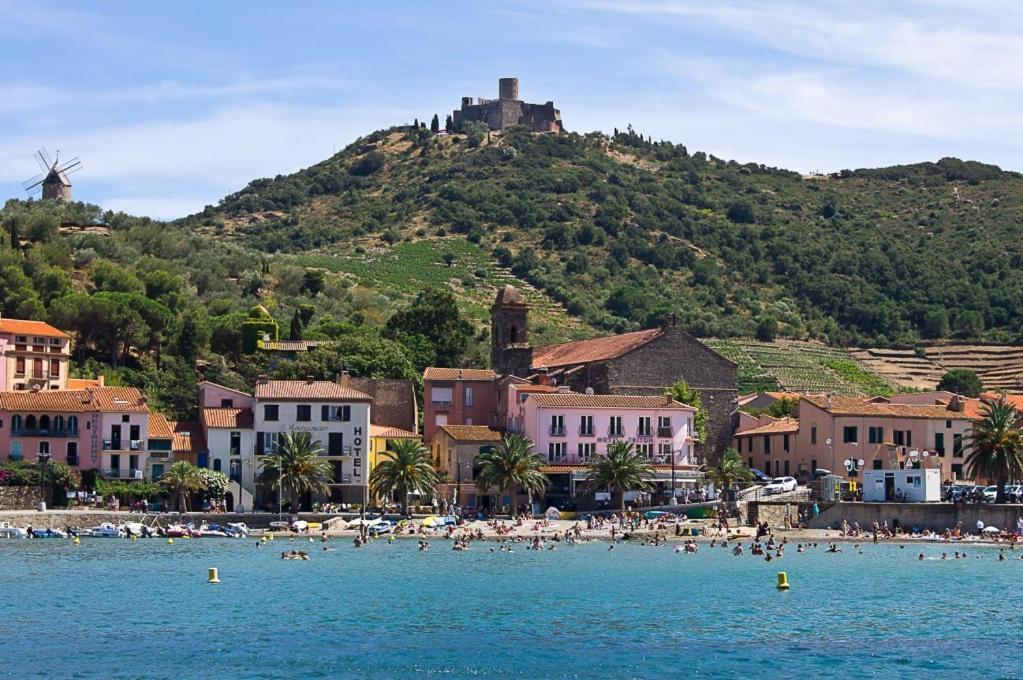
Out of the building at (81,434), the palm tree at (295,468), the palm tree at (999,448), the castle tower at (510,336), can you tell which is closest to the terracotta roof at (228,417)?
the building at (81,434)

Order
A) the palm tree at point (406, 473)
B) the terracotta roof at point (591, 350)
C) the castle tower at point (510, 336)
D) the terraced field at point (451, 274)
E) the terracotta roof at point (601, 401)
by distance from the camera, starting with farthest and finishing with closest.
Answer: the terraced field at point (451, 274) → the castle tower at point (510, 336) → the terracotta roof at point (591, 350) → the terracotta roof at point (601, 401) → the palm tree at point (406, 473)

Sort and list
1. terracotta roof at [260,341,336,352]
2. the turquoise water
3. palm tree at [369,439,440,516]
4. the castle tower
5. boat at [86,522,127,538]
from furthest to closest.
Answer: terracotta roof at [260,341,336,352] → the castle tower → palm tree at [369,439,440,516] → boat at [86,522,127,538] → the turquoise water

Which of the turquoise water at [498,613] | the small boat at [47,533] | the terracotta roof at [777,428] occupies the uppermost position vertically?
the terracotta roof at [777,428]

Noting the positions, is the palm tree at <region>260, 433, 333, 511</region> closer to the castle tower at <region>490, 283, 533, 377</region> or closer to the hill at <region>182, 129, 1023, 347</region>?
the castle tower at <region>490, 283, 533, 377</region>

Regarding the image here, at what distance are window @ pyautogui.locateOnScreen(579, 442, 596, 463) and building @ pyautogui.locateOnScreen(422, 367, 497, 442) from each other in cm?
795

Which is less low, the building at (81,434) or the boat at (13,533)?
the building at (81,434)

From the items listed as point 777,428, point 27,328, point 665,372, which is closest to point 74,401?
point 27,328

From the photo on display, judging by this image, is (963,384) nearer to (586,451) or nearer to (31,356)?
(586,451)

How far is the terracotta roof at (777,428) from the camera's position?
299 ft

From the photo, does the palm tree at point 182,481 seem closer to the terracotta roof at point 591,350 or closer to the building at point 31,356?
the building at point 31,356

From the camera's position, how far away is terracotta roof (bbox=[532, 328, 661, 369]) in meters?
91.2

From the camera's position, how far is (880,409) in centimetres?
8831

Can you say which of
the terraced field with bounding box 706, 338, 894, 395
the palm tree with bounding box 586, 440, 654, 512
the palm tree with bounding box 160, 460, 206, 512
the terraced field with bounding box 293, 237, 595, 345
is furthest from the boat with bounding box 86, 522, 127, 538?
the terraced field with bounding box 293, 237, 595, 345

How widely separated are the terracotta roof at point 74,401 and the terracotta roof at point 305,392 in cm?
621
